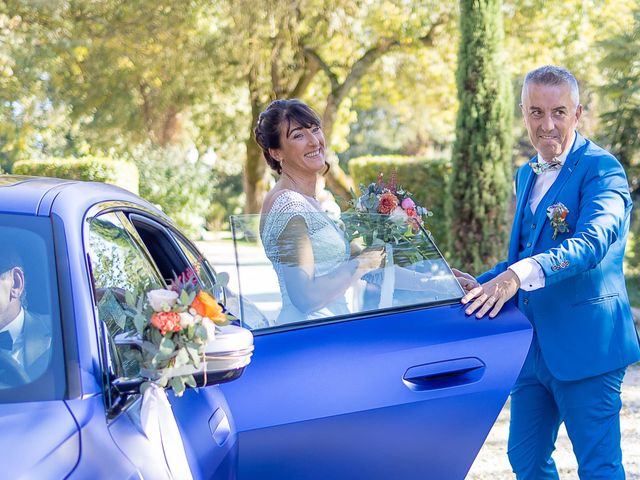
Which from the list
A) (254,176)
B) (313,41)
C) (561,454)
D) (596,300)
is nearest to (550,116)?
(596,300)

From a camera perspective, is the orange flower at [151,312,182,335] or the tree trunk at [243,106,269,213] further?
the tree trunk at [243,106,269,213]

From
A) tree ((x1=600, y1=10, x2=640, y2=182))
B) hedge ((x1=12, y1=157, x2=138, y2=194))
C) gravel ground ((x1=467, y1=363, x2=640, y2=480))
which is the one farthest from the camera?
hedge ((x1=12, y1=157, x2=138, y2=194))

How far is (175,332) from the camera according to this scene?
7.38 feet

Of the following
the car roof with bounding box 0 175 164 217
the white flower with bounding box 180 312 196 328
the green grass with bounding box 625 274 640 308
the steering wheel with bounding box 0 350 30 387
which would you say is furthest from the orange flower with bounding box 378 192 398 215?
the green grass with bounding box 625 274 640 308

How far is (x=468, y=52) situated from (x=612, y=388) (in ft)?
32.8

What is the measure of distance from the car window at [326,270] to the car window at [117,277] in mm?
347

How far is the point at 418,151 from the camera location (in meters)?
41.8

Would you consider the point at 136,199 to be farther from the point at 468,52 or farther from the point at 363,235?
the point at 468,52

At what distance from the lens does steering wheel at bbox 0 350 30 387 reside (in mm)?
2096

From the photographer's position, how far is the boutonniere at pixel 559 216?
3.19m

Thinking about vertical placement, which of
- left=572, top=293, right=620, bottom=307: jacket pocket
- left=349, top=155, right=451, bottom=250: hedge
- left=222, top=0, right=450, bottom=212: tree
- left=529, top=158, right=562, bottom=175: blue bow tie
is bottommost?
left=349, top=155, right=451, bottom=250: hedge

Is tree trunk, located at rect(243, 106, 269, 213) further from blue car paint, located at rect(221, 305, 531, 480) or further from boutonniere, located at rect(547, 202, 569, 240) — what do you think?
blue car paint, located at rect(221, 305, 531, 480)

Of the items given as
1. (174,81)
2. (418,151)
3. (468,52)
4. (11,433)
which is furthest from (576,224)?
(418,151)

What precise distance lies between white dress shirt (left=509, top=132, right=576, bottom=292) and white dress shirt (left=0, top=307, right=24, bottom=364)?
5.28 ft
